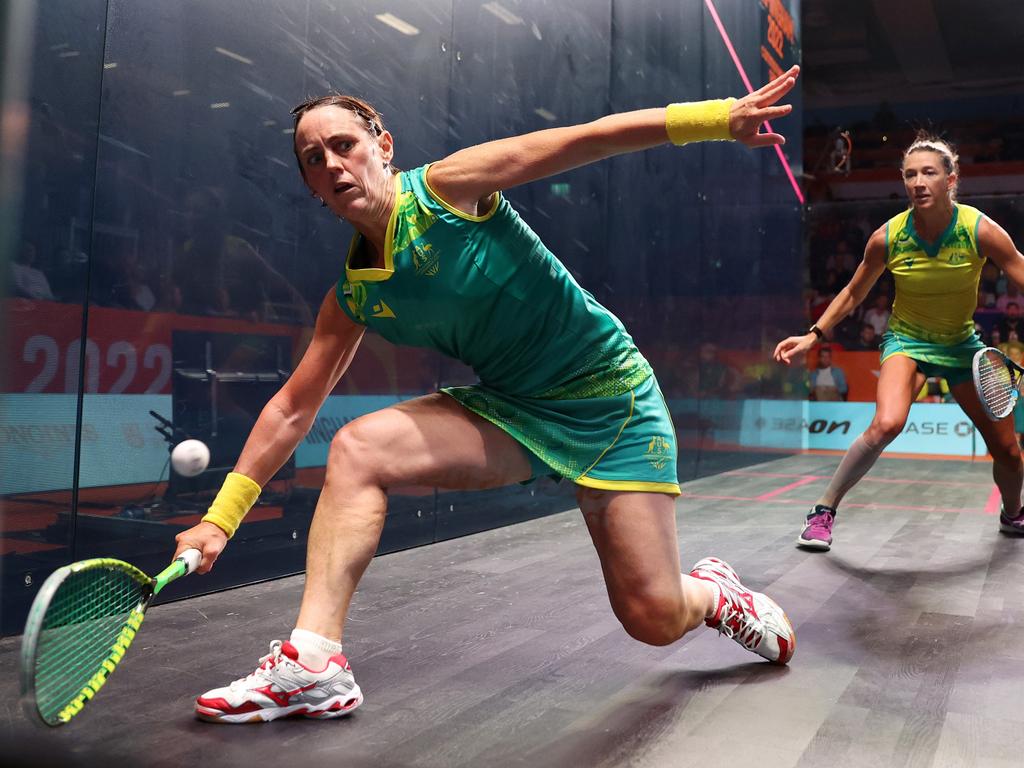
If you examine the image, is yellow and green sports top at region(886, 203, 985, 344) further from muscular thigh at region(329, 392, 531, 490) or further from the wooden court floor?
muscular thigh at region(329, 392, 531, 490)

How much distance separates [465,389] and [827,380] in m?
7.69

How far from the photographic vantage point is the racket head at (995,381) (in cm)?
291

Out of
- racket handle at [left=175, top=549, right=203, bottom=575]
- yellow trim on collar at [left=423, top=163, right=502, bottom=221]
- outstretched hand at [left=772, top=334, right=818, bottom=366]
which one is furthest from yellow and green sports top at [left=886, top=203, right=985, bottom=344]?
racket handle at [left=175, top=549, right=203, bottom=575]

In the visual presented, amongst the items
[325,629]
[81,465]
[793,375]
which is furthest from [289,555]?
[793,375]

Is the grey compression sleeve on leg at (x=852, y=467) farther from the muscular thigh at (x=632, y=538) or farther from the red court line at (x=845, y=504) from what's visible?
the muscular thigh at (x=632, y=538)

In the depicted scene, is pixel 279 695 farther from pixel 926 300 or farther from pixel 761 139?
pixel 926 300

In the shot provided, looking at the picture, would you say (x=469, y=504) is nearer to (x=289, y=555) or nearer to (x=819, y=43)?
(x=289, y=555)

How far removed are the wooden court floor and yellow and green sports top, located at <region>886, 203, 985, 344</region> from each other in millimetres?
705

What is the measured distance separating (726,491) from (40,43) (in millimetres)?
4080

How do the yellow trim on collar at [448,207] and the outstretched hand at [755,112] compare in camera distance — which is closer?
the outstretched hand at [755,112]

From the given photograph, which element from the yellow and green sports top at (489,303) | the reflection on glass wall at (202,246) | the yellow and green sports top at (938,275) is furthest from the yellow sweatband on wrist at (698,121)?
the yellow and green sports top at (938,275)

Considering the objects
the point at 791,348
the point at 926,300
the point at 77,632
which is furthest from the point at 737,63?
the point at 77,632

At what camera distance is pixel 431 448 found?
155 cm

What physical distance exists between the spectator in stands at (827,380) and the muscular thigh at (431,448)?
24.7 ft
